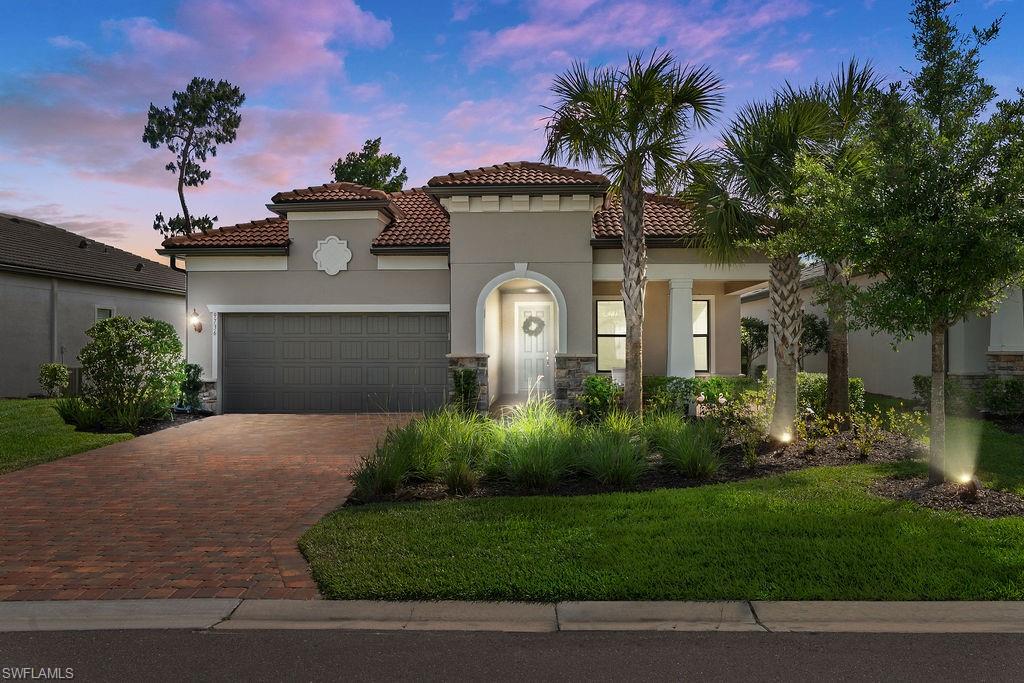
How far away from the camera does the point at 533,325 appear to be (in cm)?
1748

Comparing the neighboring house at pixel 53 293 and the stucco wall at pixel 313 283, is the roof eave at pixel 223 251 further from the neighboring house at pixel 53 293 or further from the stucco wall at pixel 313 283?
the neighboring house at pixel 53 293

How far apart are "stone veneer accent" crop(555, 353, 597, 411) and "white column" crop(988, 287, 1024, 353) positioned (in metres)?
8.77

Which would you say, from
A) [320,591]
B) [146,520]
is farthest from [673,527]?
[146,520]

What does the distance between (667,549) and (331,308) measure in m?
12.3

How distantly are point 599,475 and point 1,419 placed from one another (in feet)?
42.8

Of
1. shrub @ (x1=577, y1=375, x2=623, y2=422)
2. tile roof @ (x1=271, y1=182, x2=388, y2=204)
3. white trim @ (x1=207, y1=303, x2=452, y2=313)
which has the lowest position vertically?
shrub @ (x1=577, y1=375, x2=623, y2=422)

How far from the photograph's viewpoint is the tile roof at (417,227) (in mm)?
15867

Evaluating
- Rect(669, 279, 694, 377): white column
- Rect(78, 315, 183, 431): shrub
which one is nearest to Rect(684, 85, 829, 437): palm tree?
Rect(669, 279, 694, 377): white column

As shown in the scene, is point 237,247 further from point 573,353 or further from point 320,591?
point 320,591

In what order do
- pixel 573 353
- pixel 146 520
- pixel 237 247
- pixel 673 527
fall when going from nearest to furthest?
pixel 673 527 < pixel 146 520 < pixel 573 353 < pixel 237 247

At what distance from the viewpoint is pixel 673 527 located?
20.2ft

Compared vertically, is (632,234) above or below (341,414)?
above

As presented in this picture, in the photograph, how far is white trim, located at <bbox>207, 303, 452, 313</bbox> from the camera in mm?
16109

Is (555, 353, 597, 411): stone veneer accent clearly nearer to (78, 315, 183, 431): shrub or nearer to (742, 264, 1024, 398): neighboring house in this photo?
(742, 264, 1024, 398): neighboring house
